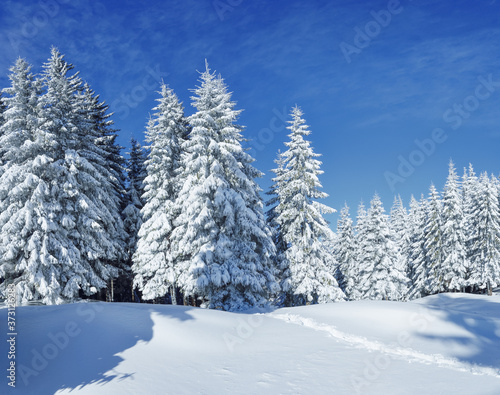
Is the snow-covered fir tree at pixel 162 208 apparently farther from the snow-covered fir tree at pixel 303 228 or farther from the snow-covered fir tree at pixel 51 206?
the snow-covered fir tree at pixel 303 228

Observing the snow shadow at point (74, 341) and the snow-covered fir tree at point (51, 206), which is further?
the snow-covered fir tree at point (51, 206)

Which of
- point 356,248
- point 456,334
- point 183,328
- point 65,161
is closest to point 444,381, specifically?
point 456,334

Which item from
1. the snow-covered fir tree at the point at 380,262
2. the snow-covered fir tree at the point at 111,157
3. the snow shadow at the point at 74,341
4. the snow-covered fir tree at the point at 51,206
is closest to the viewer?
the snow shadow at the point at 74,341

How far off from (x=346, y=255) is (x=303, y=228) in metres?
23.0

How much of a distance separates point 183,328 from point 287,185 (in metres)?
15.7

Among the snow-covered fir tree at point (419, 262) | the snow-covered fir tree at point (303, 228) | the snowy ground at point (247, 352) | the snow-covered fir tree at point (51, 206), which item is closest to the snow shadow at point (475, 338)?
the snowy ground at point (247, 352)

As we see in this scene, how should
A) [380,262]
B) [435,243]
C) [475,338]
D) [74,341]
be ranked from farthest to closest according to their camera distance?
[435,243], [380,262], [475,338], [74,341]

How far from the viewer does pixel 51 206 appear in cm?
1961

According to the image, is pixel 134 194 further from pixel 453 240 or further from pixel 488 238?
pixel 488 238

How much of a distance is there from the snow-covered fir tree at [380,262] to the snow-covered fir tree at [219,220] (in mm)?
20011

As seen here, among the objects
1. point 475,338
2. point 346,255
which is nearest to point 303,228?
point 475,338

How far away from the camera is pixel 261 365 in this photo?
31.0 ft

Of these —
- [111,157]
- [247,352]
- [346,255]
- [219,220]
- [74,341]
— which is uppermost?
[111,157]

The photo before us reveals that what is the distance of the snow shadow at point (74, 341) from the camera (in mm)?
7805
